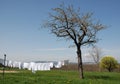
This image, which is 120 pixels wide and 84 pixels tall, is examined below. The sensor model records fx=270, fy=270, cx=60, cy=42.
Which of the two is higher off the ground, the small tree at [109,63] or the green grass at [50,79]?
the small tree at [109,63]

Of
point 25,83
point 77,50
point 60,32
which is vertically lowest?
point 25,83

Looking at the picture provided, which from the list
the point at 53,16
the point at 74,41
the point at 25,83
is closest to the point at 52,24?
the point at 53,16

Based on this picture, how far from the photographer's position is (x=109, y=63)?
61375mm

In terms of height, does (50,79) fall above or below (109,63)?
below

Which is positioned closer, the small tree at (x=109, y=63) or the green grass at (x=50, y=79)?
the green grass at (x=50, y=79)

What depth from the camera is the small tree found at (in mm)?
60631

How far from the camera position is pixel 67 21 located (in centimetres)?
3375

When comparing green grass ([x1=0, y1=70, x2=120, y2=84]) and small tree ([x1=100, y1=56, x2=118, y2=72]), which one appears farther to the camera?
small tree ([x1=100, y1=56, x2=118, y2=72])

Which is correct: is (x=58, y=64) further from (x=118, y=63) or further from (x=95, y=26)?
(x=95, y=26)

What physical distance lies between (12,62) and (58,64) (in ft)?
52.3

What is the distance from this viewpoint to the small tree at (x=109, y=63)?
60631 mm

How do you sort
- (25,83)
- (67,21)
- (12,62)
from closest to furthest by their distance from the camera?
1. (25,83)
2. (67,21)
3. (12,62)

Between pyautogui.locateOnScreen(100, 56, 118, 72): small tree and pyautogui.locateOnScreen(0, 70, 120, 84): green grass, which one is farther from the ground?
pyautogui.locateOnScreen(100, 56, 118, 72): small tree

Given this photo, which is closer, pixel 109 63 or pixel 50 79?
pixel 50 79
